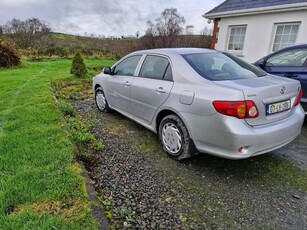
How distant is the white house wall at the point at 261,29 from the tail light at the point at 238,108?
7.71 m

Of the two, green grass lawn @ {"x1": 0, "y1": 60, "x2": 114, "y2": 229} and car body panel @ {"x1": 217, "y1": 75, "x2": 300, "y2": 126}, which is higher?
car body panel @ {"x1": 217, "y1": 75, "x2": 300, "y2": 126}

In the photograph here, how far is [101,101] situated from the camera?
5.44 meters

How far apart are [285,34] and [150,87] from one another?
806cm

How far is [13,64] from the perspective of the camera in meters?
12.5

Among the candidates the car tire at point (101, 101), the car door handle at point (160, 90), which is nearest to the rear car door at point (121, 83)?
the car tire at point (101, 101)

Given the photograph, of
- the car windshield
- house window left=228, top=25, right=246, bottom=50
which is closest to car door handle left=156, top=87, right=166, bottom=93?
the car windshield

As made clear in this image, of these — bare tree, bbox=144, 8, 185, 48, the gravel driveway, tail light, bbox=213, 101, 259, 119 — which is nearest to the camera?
the gravel driveway

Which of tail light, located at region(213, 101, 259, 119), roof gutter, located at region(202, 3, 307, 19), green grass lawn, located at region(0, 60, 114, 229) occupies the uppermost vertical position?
roof gutter, located at region(202, 3, 307, 19)

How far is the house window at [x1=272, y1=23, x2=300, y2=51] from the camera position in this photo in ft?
28.4

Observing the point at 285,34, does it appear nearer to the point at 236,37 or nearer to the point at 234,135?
the point at 236,37

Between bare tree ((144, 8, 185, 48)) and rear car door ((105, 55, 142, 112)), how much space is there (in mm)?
15820

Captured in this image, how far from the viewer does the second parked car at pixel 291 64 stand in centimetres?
430

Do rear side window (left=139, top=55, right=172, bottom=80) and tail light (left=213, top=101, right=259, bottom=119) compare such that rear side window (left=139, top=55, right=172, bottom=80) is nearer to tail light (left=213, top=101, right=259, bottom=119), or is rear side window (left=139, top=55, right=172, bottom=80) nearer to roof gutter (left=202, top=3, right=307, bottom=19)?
tail light (left=213, top=101, right=259, bottom=119)

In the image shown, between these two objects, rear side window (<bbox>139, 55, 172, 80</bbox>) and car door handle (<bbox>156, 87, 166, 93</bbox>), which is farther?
rear side window (<bbox>139, 55, 172, 80</bbox>)
